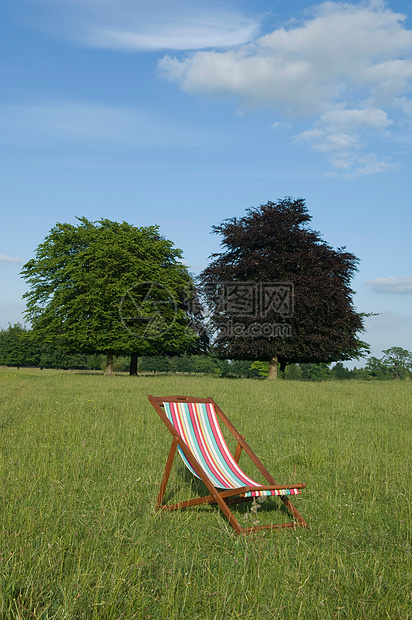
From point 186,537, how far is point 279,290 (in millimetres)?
22121

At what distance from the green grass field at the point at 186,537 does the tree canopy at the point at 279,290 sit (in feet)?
58.4

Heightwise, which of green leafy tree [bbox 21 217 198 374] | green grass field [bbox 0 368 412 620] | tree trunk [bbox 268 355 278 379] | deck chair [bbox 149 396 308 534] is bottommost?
green grass field [bbox 0 368 412 620]

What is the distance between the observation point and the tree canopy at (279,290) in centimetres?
2520

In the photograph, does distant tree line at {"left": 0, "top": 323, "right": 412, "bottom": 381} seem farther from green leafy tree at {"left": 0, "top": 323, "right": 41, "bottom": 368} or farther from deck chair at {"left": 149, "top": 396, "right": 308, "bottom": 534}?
deck chair at {"left": 149, "top": 396, "right": 308, "bottom": 534}

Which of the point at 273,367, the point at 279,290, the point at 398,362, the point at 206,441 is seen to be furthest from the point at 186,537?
the point at 398,362

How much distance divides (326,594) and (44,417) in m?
7.22

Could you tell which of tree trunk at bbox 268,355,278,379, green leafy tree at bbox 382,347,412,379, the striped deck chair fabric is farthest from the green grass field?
green leafy tree at bbox 382,347,412,379

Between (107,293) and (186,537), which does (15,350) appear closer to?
(107,293)

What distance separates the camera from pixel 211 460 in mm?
4621

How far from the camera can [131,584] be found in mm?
2744

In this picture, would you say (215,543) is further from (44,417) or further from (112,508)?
(44,417)

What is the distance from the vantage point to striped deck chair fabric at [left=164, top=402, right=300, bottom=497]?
4270 millimetres

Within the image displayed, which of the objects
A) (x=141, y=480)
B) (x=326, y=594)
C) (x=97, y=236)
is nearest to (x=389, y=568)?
(x=326, y=594)

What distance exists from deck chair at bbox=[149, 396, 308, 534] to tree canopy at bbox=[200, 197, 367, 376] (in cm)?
1983
